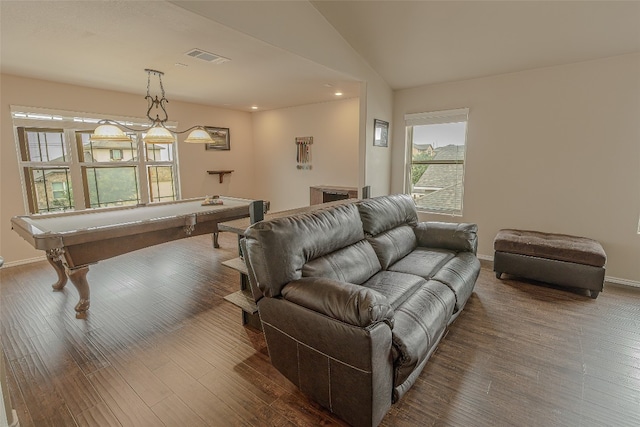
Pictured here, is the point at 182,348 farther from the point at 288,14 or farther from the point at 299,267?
the point at 288,14

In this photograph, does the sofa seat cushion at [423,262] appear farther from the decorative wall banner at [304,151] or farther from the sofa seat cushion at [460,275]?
the decorative wall banner at [304,151]

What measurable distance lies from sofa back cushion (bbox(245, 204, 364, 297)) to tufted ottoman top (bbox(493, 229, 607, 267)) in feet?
8.14

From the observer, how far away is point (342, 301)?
5.13 ft

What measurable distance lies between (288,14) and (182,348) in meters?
3.35

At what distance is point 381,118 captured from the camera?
15.5ft

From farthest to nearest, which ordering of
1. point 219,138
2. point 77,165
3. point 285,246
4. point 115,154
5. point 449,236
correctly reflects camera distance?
1. point 219,138
2. point 115,154
3. point 77,165
4. point 449,236
5. point 285,246

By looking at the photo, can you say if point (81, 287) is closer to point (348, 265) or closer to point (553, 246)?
point (348, 265)

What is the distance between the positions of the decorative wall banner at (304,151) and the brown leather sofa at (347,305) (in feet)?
12.3

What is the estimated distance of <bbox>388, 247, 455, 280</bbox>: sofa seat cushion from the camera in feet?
8.49

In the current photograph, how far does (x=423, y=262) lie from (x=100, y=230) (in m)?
3.00

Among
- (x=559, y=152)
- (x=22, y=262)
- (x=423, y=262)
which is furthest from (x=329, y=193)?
(x=22, y=262)

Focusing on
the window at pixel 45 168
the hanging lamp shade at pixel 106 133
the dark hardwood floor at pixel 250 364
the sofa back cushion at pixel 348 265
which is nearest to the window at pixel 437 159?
the dark hardwood floor at pixel 250 364

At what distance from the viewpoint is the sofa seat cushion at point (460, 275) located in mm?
2363

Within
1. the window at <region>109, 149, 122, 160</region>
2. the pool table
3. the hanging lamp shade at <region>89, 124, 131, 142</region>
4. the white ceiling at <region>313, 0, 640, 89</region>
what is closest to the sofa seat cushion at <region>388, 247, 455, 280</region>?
the pool table
